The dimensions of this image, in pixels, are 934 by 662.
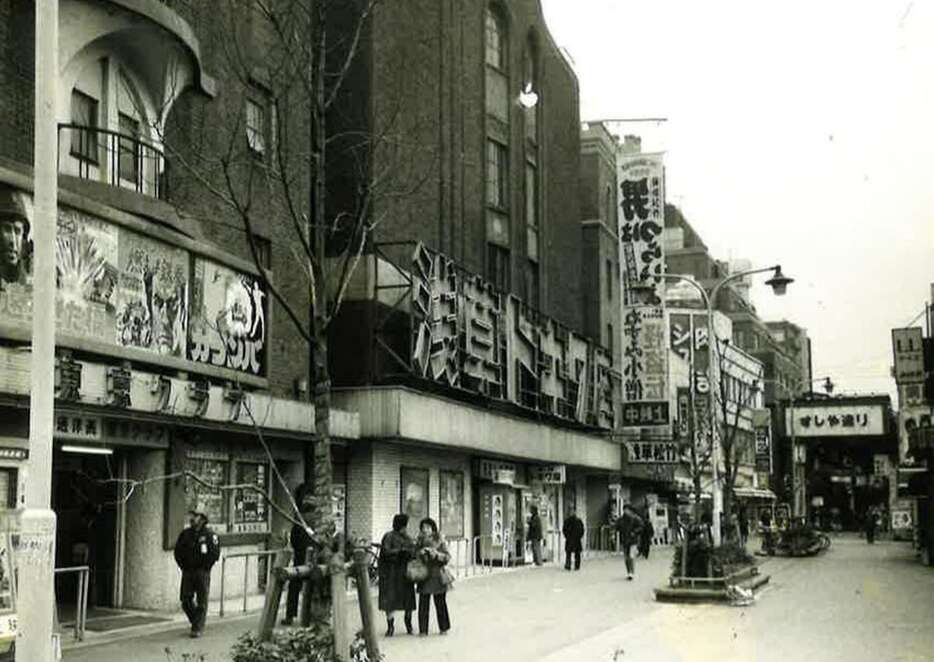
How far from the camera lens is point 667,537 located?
184 ft

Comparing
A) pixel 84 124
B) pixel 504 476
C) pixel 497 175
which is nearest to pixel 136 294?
pixel 84 124

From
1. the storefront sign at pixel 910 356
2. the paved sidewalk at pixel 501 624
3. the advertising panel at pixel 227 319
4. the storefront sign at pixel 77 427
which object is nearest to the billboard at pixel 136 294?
the advertising panel at pixel 227 319

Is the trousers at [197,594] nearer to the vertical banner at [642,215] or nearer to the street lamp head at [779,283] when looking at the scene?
the street lamp head at [779,283]

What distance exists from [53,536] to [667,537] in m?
50.3

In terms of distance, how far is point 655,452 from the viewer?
1795 inches

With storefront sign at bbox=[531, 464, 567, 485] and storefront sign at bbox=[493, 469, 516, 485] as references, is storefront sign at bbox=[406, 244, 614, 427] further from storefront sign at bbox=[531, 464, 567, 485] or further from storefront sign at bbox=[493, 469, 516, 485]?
storefront sign at bbox=[493, 469, 516, 485]

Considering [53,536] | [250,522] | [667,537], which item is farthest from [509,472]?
[53,536]

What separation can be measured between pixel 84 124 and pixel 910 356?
2737 centimetres

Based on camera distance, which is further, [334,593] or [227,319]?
[227,319]

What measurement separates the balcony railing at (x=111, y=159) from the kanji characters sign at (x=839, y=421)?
71900 mm

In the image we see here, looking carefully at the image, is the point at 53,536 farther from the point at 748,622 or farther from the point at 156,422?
the point at 748,622

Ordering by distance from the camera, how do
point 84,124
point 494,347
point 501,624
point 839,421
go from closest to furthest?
1. point 84,124
2. point 501,624
3. point 494,347
4. point 839,421

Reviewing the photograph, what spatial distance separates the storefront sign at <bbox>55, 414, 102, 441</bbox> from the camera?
679 inches

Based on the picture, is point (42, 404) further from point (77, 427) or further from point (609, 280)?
point (609, 280)
